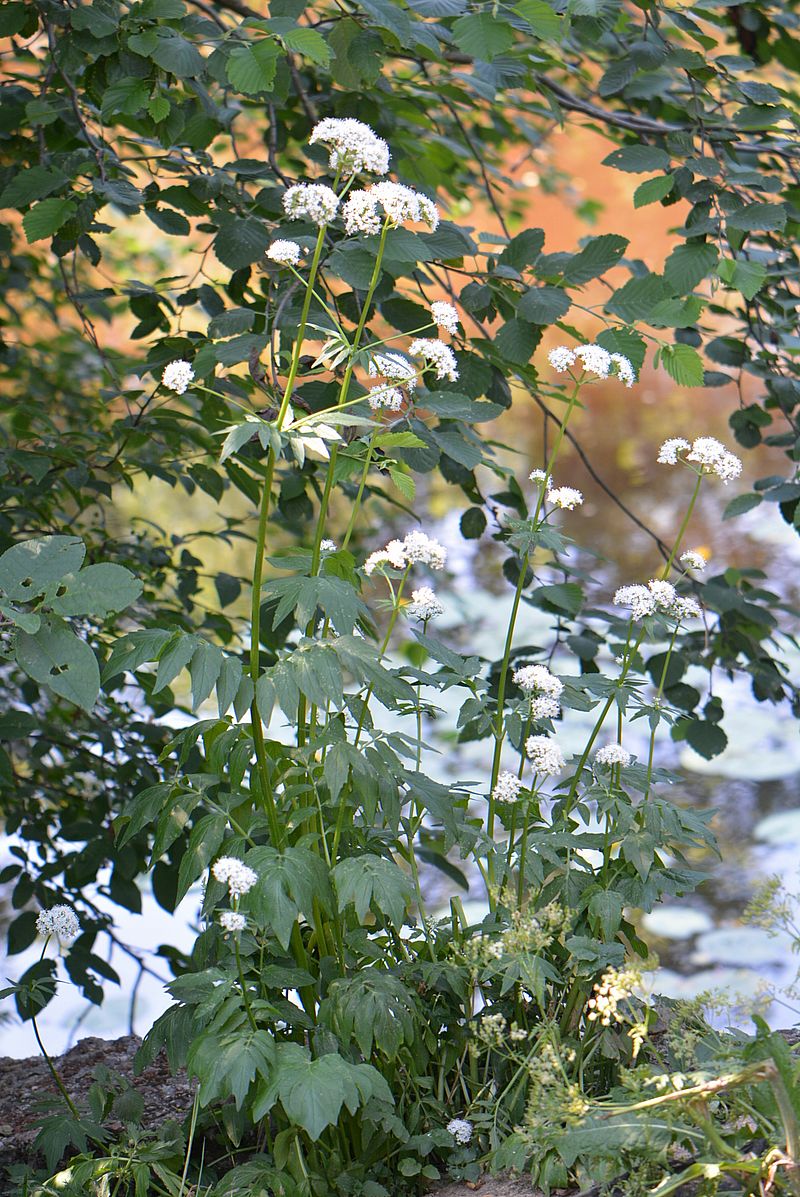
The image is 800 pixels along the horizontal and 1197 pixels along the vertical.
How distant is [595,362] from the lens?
4.46 ft

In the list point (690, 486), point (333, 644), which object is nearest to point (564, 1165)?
point (333, 644)

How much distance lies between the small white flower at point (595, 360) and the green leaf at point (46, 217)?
0.86m

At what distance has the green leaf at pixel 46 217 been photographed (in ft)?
5.82

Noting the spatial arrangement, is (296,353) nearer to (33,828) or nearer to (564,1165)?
(564,1165)

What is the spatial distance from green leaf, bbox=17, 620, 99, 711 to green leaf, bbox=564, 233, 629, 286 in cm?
97

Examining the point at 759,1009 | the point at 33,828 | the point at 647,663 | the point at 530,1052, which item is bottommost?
the point at 33,828

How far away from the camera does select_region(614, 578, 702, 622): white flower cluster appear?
140 centimetres

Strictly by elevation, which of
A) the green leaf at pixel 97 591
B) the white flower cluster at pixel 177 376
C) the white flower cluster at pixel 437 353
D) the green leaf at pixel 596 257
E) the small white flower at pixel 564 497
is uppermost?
the green leaf at pixel 596 257

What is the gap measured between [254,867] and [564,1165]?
44 cm

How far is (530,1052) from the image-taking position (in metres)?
1.35

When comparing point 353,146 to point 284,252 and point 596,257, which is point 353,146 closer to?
point 284,252

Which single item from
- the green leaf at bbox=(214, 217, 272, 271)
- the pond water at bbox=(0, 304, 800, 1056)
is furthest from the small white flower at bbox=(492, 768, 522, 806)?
the green leaf at bbox=(214, 217, 272, 271)

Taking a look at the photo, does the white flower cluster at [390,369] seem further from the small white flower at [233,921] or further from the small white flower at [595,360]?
the small white flower at [233,921]

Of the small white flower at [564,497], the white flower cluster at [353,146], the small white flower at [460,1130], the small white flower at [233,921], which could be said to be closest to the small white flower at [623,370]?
the small white flower at [564,497]
